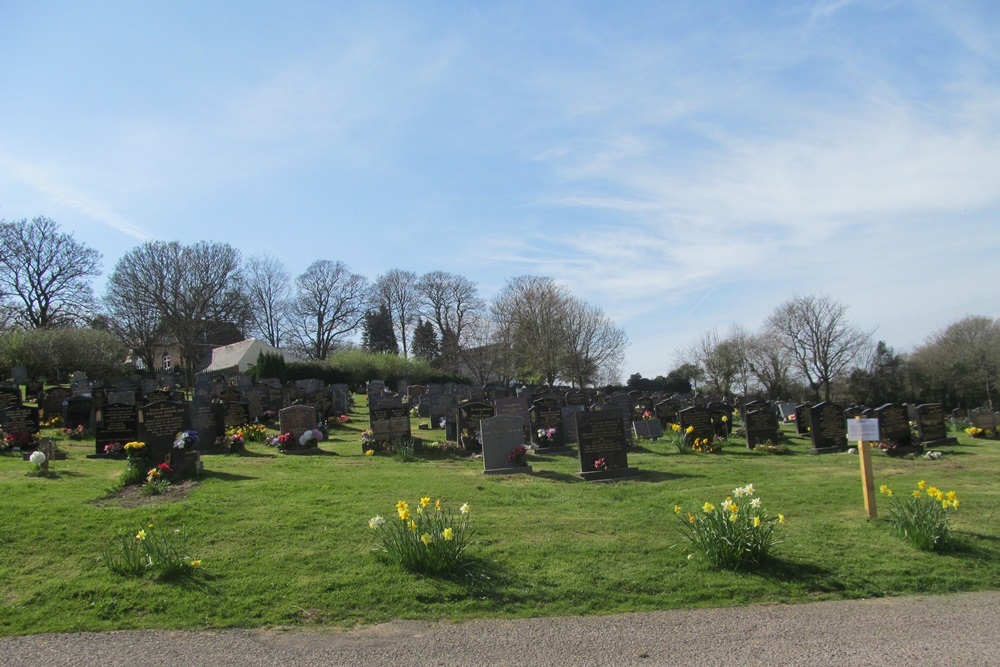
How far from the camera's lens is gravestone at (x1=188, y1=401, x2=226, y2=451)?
51.7ft

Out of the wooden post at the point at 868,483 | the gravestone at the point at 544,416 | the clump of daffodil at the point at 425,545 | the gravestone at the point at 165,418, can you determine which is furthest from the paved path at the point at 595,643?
the gravestone at the point at 544,416

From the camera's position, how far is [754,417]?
17.8 m

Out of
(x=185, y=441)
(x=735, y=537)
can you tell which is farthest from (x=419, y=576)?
(x=185, y=441)

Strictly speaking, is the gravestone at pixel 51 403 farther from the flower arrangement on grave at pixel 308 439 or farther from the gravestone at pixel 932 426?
the gravestone at pixel 932 426

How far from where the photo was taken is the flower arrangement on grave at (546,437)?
656 inches

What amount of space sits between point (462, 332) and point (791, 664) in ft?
193

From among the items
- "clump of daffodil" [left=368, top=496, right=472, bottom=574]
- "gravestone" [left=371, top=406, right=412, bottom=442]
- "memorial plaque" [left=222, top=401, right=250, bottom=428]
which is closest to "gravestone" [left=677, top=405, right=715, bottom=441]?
"gravestone" [left=371, top=406, right=412, bottom=442]

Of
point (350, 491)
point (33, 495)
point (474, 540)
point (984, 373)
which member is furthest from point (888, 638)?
point (984, 373)

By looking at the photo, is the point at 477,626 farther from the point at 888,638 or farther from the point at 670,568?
the point at 888,638

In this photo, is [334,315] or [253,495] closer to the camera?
[253,495]

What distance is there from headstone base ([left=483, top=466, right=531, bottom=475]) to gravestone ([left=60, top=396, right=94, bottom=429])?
11470 mm

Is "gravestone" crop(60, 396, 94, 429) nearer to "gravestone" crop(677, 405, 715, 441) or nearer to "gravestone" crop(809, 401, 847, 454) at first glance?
"gravestone" crop(677, 405, 715, 441)

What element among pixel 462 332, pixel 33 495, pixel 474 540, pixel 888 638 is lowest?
pixel 888 638

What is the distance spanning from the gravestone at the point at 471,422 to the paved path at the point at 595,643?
33.3 feet
